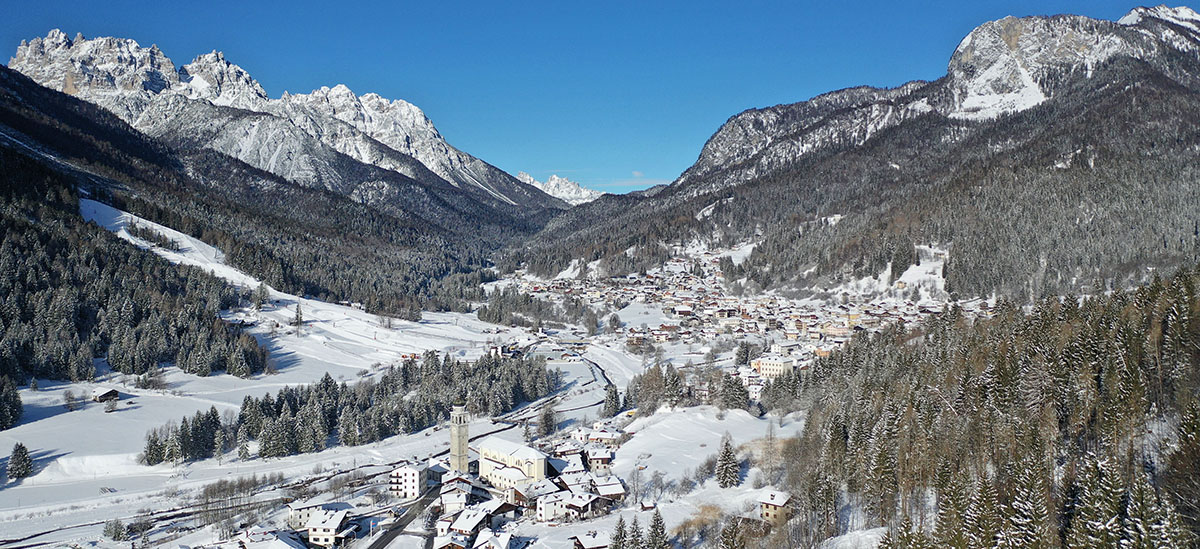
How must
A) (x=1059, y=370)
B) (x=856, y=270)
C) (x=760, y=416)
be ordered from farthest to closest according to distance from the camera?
(x=856, y=270)
(x=760, y=416)
(x=1059, y=370)

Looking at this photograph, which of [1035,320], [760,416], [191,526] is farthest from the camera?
[760,416]

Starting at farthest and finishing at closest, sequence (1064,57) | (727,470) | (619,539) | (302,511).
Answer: (1064,57) → (727,470) → (302,511) → (619,539)

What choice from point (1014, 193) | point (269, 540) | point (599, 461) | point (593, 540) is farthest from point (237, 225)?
point (1014, 193)

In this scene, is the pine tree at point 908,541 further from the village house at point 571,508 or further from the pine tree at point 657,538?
the village house at point 571,508

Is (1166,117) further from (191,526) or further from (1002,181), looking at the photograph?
(191,526)

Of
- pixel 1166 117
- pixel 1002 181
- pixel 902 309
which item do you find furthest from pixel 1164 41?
pixel 902 309

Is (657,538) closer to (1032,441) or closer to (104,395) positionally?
(1032,441)

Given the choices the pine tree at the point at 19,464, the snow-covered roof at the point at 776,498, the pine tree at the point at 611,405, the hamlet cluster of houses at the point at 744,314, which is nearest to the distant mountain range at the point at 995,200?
the hamlet cluster of houses at the point at 744,314
